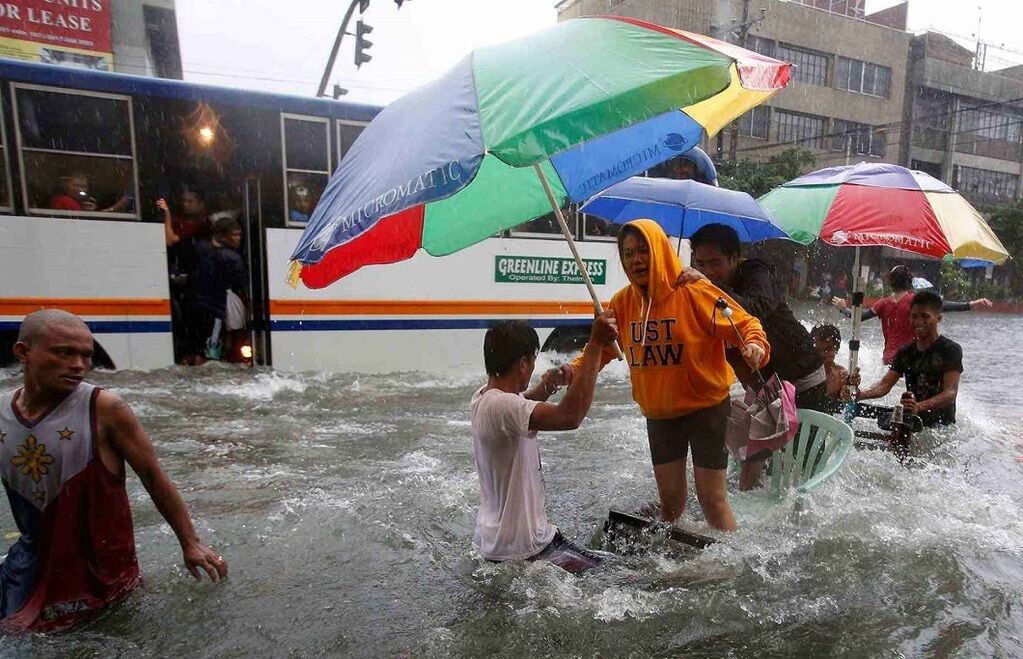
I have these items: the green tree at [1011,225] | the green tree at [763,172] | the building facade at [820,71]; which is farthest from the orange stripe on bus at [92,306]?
the green tree at [1011,225]

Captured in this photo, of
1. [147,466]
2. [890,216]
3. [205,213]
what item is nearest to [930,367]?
Result: [890,216]

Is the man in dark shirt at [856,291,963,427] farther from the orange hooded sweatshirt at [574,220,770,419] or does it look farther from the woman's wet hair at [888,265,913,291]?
the orange hooded sweatshirt at [574,220,770,419]

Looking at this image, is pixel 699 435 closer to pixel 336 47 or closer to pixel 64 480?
pixel 64 480

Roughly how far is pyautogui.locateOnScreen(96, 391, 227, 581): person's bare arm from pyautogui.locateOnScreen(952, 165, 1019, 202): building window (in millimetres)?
41564

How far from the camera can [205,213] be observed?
8102mm

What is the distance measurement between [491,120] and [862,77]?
37.0m

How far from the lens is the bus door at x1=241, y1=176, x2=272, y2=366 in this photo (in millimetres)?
8039

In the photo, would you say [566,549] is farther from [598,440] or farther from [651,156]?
[598,440]

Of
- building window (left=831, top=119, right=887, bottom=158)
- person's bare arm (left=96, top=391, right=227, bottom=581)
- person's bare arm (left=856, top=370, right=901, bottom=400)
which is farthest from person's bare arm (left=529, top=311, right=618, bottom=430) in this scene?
building window (left=831, top=119, right=887, bottom=158)

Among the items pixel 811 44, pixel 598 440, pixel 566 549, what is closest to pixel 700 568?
pixel 566 549

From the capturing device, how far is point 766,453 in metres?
3.93

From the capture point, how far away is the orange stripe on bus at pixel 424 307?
26.8ft

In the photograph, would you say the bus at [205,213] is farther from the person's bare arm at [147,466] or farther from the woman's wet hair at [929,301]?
the person's bare arm at [147,466]

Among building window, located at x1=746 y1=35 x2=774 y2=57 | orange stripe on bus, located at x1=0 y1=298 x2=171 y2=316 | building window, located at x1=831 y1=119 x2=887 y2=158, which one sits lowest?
orange stripe on bus, located at x1=0 y1=298 x2=171 y2=316
